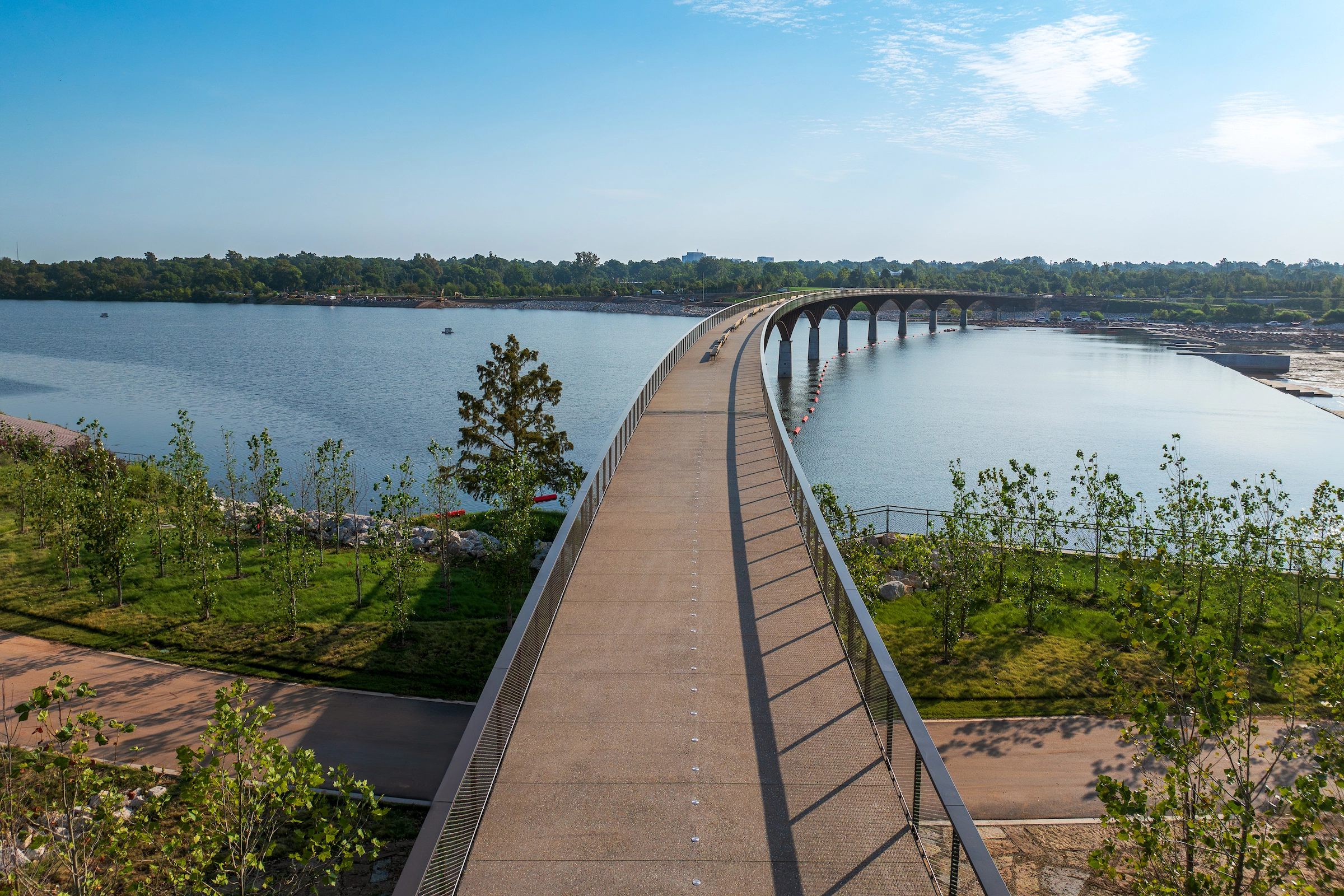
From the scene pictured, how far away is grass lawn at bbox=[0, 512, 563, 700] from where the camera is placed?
18484 millimetres

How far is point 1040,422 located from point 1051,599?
4149 centimetres

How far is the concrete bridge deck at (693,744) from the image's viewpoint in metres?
7.91

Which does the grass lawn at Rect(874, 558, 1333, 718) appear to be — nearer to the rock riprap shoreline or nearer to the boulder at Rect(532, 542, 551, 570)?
the boulder at Rect(532, 542, 551, 570)

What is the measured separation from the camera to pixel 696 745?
32.5ft

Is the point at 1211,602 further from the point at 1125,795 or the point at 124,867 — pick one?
the point at 124,867

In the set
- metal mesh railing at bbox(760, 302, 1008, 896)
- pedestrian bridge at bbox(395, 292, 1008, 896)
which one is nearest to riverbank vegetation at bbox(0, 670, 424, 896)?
pedestrian bridge at bbox(395, 292, 1008, 896)

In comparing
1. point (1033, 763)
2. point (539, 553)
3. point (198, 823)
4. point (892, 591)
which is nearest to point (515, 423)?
point (539, 553)

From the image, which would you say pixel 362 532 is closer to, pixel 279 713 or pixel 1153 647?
pixel 279 713

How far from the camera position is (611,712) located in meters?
10.6

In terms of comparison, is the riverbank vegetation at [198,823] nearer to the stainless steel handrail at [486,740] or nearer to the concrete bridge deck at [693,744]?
the stainless steel handrail at [486,740]

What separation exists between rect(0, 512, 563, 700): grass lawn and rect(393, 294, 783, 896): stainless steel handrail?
5.26m

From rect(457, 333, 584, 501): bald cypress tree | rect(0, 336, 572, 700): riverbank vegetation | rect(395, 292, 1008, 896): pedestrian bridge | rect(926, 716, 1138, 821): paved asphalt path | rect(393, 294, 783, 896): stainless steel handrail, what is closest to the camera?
rect(393, 294, 783, 896): stainless steel handrail

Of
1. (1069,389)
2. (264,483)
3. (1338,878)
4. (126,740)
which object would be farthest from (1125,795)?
(1069,389)

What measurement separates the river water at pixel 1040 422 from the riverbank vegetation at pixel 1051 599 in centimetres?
1276
